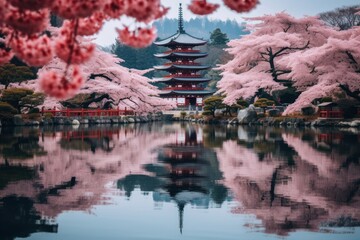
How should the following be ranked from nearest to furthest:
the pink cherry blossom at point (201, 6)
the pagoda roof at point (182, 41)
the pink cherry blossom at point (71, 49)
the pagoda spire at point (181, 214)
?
the pink cherry blossom at point (71, 49), the pink cherry blossom at point (201, 6), the pagoda spire at point (181, 214), the pagoda roof at point (182, 41)

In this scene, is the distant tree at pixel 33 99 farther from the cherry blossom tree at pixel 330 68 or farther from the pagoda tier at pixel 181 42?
the pagoda tier at pixel 181 42

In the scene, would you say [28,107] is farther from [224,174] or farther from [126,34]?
→ [126,34]

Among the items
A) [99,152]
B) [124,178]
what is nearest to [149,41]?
[124,178]

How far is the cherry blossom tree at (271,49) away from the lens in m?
43.1

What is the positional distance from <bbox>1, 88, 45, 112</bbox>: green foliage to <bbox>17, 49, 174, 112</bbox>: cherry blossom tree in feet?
11.9

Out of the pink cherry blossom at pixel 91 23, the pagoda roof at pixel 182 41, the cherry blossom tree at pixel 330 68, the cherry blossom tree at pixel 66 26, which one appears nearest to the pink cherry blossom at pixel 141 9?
the cherry blossom tree at pixel 66 26

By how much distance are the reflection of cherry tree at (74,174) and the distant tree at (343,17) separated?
4397 cm

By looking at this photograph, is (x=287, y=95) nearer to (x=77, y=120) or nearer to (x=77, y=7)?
(x=77, y=120)

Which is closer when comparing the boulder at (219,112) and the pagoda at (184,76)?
the boulder at (219,112)

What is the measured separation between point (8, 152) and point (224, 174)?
8.70 meters

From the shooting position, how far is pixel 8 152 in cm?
1934

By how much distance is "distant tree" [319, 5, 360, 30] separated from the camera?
196 feet

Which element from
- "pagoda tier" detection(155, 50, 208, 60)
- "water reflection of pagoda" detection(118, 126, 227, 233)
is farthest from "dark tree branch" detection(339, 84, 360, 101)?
"pagoda tier" detection(155, 50, 208, 60)

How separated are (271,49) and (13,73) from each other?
20731mm
